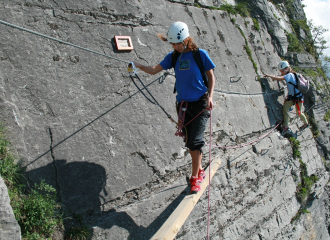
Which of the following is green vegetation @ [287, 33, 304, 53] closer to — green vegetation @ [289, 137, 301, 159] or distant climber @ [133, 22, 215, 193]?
green vegetation @ [289, 137, 301, 159]

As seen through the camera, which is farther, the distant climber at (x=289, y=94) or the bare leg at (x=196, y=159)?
the distant climber at (x=289, y=94)

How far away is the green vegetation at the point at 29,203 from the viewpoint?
8.18ft

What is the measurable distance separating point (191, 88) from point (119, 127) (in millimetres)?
1101

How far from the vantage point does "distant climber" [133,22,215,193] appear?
305cm

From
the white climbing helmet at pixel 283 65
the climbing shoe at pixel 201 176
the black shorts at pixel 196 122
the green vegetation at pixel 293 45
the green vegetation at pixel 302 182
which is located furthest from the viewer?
the green vegetation at pixel 293 45

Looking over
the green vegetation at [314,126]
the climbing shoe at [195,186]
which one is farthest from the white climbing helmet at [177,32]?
the green vegetation at [314,126]

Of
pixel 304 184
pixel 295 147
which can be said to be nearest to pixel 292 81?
pixel 295 147

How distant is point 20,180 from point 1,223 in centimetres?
71

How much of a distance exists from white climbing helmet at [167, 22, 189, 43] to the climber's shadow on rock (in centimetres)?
175

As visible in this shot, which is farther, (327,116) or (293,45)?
(327,116)

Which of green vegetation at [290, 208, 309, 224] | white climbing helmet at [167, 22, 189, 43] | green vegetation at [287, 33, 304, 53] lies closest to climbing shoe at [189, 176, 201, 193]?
white climbing helmet at [167, 22, 189, 43]

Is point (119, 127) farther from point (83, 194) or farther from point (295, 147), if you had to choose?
point (295, 147)

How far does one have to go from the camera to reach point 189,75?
312 cm

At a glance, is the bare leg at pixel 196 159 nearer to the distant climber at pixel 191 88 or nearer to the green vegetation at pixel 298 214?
the distant climber at pixel 191 88
